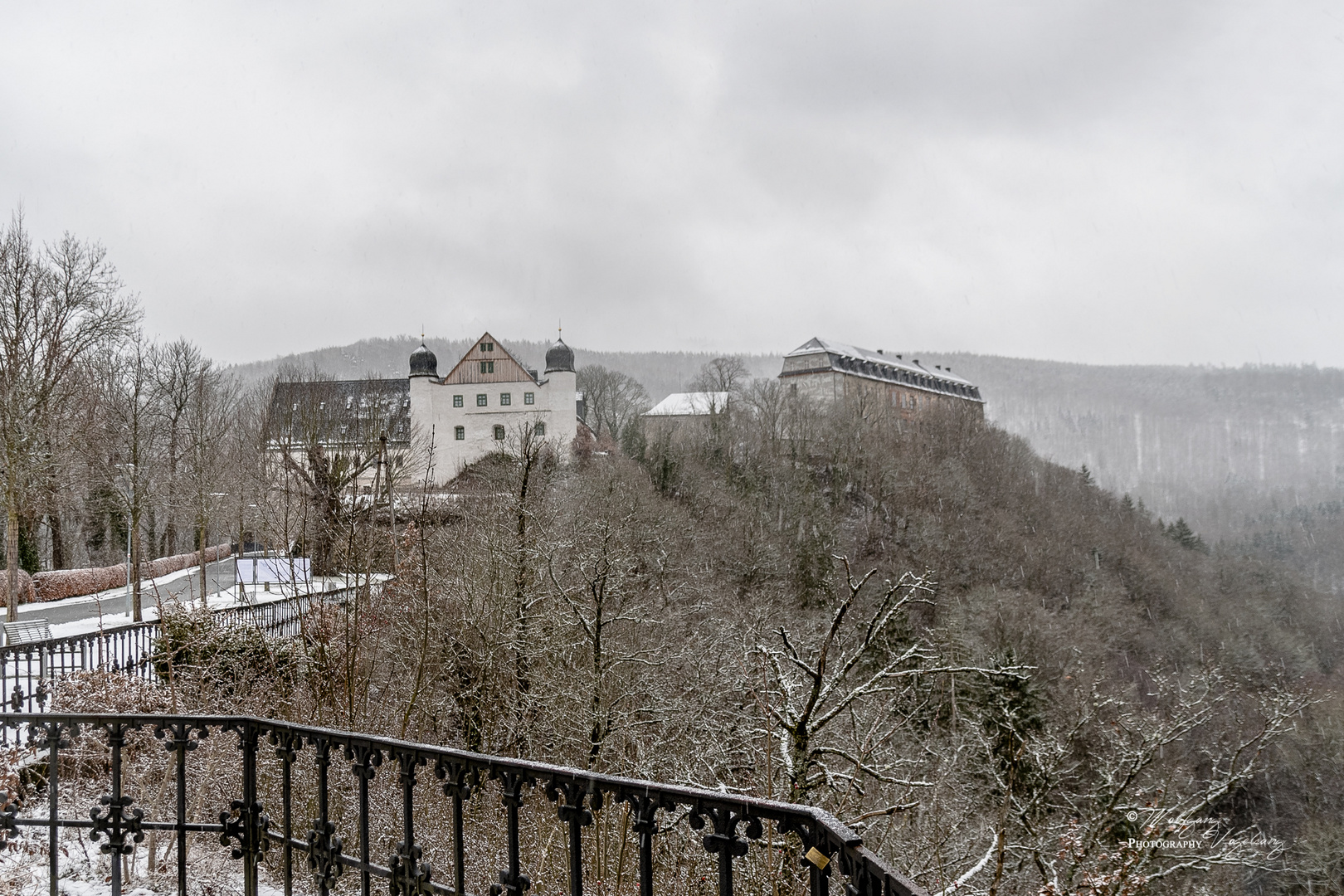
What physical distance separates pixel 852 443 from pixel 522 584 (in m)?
41.7

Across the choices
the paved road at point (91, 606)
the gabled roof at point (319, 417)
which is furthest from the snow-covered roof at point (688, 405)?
the paved road at point (91, 606)

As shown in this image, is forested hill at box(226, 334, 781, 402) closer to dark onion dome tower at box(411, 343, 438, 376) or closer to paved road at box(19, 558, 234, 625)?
dark onion dome tower at box(411, 343, 438, 376)

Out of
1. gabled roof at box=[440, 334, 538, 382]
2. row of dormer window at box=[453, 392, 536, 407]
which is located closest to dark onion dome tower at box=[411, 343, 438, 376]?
gabled roof at box=[440, 334, 538, 382]

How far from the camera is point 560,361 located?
54.7m

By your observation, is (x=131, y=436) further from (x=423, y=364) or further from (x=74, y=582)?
(x=423, y=364)

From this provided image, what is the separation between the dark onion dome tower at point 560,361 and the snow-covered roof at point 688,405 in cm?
1345

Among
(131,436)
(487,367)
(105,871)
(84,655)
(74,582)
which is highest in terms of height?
(487,367)

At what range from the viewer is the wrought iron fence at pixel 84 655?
862cm

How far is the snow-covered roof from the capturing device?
223 feet

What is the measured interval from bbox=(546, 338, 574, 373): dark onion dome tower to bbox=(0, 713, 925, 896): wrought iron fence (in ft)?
150

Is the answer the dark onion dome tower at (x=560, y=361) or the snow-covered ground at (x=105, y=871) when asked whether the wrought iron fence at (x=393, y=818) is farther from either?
the dark onion dome tower at (x=560, y=361)

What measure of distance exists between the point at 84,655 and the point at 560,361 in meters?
44.6

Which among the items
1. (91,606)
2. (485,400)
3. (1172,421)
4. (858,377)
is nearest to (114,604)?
(91,606)

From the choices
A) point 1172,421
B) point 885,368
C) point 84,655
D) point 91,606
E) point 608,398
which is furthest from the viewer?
point 1172,421
